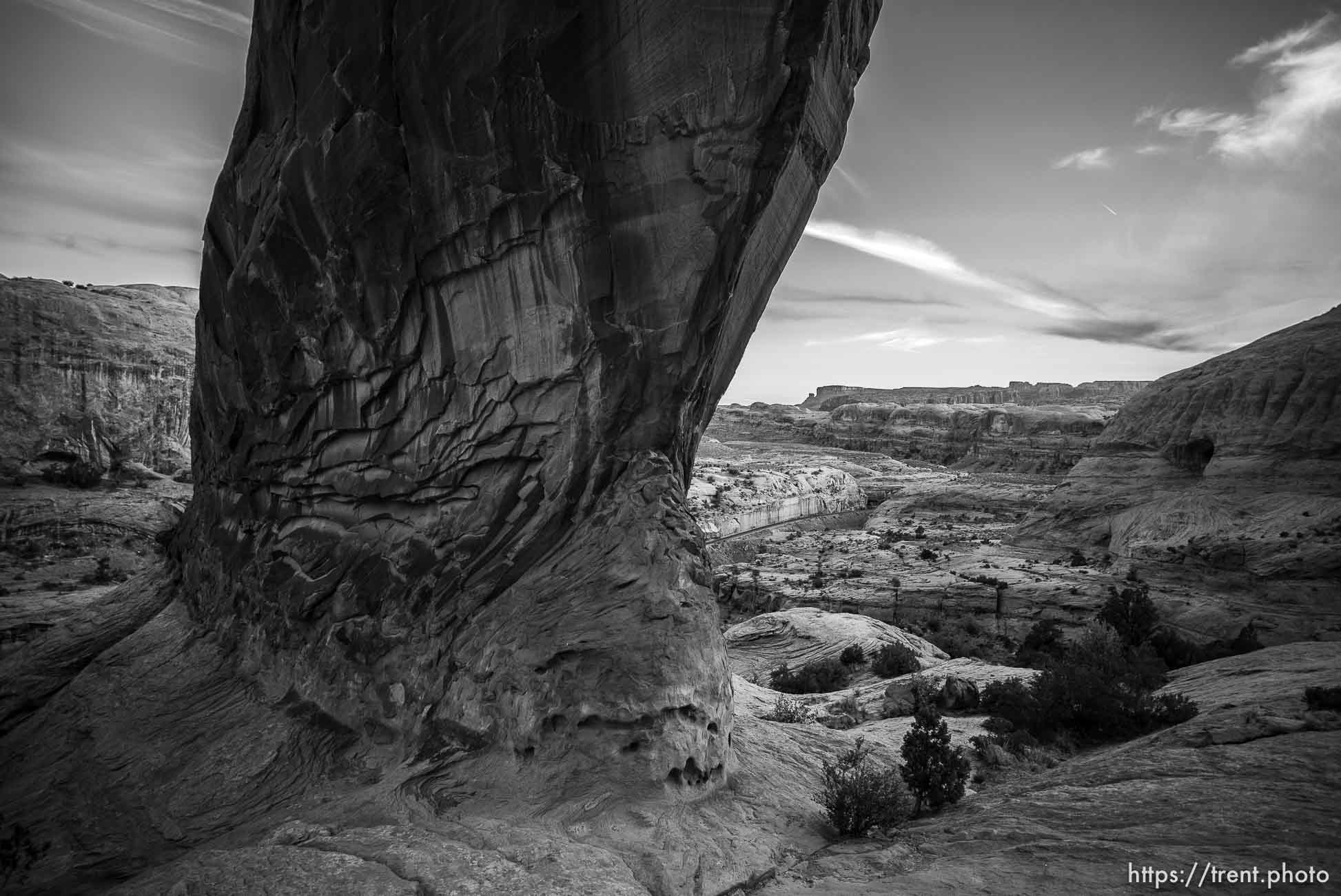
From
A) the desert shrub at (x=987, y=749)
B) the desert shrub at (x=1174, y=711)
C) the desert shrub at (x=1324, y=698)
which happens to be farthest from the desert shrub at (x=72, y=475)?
the desert shrub at (x=1324, y=698)

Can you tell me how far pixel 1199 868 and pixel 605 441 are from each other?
10739 millimetres

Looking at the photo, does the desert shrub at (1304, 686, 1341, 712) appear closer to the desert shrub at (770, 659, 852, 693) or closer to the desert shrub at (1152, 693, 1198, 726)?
the desert shrub at (1152, 693, 1198, 726)

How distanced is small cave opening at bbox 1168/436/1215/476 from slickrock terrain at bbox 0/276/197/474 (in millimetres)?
90887

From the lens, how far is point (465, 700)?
12109 mm

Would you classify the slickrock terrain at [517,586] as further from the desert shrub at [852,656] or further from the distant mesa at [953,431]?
the distant mesa at [953,431]

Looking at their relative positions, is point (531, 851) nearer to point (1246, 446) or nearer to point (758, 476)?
point (1246, 446)

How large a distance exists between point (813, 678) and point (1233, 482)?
151ft

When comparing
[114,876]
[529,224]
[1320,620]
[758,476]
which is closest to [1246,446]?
[1320,620]

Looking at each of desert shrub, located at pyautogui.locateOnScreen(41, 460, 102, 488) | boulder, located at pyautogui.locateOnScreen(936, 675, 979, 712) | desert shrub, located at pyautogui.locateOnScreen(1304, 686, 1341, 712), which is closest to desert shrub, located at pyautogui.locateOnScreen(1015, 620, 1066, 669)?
boulder, located at pyautogui.locateOnScreen(936, 675, 979, 712)

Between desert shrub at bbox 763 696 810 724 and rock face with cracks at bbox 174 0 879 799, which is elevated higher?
rock face with cracks at bbox 174 0 879 799

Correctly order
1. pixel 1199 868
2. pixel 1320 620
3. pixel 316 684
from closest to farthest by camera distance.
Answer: pixel 1199 868 < pixel 316 684 < pixel 1320 620

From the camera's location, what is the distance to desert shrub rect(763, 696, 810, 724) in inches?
719

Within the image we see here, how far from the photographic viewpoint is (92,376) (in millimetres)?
52438

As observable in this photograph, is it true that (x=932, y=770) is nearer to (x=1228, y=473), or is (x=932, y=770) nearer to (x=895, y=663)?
(x=895, y=663)
